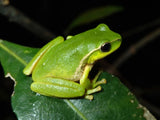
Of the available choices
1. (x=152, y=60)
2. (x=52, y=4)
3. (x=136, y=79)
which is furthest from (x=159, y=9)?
(x=52, y=4)

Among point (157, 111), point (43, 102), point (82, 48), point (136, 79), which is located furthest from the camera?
point (136, 79)

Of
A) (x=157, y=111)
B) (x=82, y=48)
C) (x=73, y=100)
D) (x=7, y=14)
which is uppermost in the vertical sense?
(x=7, y=14)

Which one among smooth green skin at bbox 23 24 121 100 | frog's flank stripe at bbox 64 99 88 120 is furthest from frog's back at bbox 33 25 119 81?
frog's flank stripe at bbox 64 99 88 120

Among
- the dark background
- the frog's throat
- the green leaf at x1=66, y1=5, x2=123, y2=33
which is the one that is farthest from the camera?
the dark background

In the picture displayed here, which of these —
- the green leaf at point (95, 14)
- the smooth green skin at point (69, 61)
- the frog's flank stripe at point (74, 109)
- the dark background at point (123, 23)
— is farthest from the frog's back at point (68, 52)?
the dark background at point (123, 23)

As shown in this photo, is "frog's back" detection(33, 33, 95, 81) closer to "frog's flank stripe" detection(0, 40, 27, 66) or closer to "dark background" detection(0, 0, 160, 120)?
"frog's flank stripe" detection(0, 40, 27, 66)

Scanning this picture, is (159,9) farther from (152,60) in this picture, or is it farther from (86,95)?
(86,95)

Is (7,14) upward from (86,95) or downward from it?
upward

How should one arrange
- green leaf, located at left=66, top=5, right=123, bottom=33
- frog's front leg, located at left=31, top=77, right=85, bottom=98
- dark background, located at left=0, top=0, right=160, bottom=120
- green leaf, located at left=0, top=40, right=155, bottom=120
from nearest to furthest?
green leaf, located at left=0, top=40, right=155, bottom=120 < frog's front leg, located at left=31, top=77, right=85, bottom=98 < green leaf, located at left=66, top=5, right=123, bottom=33 < dark background, located at left=0, top=0, right=160, bottom=120
